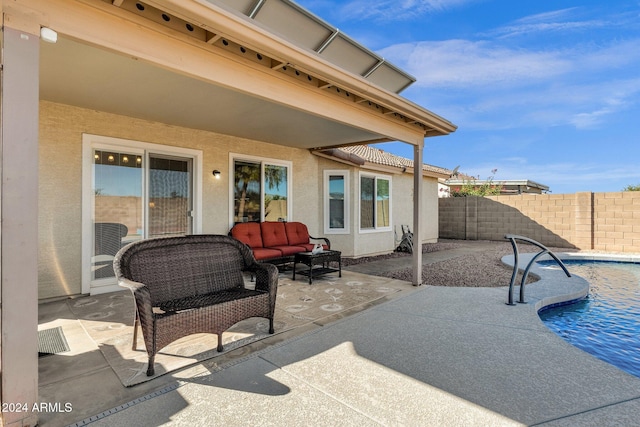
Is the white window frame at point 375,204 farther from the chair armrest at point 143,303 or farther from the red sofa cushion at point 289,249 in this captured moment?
the chair armrest at point 143,303

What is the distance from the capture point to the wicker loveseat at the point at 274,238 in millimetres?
6566

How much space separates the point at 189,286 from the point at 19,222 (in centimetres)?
171

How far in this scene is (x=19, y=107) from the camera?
78.2 inches

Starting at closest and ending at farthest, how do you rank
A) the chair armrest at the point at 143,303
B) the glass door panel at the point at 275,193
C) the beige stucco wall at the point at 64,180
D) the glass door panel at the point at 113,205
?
1. the chair armrest at the point at 143,303
2. the beige stucco wall at the point at 64,180
3. the glass door panel at the point at 113,205
4. the glass door panel at the point at 275,193

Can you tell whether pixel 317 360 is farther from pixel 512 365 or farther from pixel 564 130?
pixel 564 130

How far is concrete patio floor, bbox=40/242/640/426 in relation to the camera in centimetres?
212

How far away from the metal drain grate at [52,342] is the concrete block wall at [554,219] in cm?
1454

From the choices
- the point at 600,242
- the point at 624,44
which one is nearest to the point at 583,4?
the point at 624,44

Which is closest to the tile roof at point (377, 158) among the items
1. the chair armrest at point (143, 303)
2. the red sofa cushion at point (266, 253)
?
the red sofa cushion at point (266, 253)

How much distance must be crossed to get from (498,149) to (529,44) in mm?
18133

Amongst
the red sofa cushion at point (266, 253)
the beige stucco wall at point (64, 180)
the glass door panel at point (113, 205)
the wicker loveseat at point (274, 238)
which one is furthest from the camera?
the wicker loveseat at point (274, 238)

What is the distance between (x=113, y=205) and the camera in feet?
18.1

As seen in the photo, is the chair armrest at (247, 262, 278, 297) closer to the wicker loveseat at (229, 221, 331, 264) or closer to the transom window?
the wicker loveseat at (229, 221, 331, 264)

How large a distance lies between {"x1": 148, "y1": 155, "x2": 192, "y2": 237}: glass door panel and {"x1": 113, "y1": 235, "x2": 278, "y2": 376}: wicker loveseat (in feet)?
9.41
